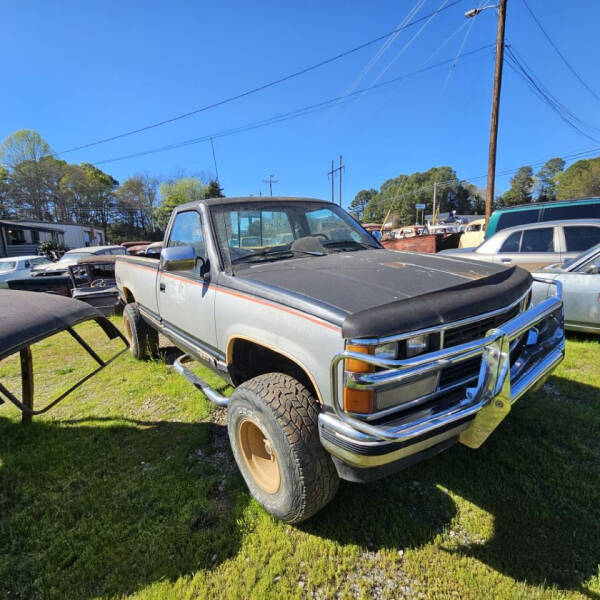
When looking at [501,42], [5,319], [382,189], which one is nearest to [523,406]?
[5,319]

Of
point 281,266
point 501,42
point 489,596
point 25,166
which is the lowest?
point 489,596

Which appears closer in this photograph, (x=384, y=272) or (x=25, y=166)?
(x=384, y=272)

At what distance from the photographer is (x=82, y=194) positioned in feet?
189

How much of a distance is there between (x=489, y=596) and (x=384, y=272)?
1724 mm

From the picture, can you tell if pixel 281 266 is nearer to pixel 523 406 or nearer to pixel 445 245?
pixel 523 406

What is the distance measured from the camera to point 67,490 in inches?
94.8

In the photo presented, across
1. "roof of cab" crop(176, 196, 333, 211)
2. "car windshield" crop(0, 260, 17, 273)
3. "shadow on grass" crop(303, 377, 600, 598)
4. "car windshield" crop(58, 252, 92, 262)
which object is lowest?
"shadow on grass" crop(303, 377, 600, 598)

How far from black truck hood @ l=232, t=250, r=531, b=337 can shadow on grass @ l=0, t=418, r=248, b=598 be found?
1.50 m

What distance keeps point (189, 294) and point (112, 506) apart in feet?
5.15

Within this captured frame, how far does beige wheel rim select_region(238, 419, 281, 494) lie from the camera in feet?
7.13

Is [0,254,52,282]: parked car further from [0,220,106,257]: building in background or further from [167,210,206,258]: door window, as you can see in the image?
[0,220,106,257]: building in background

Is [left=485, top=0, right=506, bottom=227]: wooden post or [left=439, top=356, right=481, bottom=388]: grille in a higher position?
[left=485, top=0, right=506, bottom=227]: wooden post

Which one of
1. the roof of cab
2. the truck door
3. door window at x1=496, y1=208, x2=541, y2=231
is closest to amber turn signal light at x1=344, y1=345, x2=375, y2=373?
the truck door

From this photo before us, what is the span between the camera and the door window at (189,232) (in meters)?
2.94
